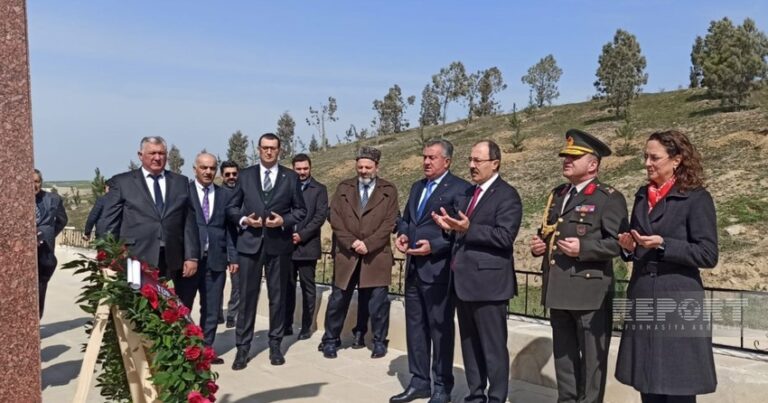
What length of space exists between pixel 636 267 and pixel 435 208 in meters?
1.73

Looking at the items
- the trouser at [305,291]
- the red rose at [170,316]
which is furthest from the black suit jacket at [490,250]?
the trouser at [305,291]

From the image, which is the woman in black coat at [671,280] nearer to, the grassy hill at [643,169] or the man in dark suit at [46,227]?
the man in dark suit at [46,227]

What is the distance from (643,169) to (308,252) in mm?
14442

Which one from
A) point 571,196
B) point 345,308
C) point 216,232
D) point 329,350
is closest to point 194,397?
point 571,196

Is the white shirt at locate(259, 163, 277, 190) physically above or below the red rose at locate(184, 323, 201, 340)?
above

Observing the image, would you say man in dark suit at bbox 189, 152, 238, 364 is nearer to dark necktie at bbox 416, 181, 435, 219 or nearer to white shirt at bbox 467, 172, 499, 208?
dark necktie at bbox 416, 181, 435, 219

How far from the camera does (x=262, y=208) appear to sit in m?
5.84

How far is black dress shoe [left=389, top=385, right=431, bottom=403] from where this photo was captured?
4.75 m

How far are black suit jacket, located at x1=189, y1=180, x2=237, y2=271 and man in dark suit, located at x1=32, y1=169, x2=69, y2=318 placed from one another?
138 cm

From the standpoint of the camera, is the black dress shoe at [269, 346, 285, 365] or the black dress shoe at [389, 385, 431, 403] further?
the black dress shoe at [269, 346, 285, 365]

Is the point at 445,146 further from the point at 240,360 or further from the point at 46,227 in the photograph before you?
the point at 46,227

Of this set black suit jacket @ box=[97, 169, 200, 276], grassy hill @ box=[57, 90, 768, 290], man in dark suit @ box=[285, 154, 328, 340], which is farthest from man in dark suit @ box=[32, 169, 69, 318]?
grassy hill @ box=[57, 90, 768, 290]

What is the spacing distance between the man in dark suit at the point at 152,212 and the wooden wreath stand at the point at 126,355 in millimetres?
1774

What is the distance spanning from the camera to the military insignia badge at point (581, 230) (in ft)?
12.5
